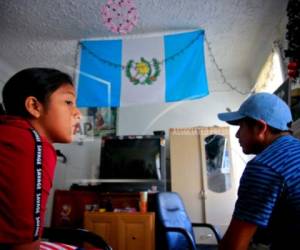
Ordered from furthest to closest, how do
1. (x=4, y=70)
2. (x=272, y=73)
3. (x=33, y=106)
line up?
(x=4, y=70)
(x=272, y=73)
(x=33, y=106)

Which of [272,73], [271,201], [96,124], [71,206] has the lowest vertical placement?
[71,206]

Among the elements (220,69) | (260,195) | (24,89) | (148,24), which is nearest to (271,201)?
(260,195)

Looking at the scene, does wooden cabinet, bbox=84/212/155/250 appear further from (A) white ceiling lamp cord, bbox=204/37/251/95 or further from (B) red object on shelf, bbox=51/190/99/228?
(A) white ceiling lamp cord, bbox=204/37/251/95

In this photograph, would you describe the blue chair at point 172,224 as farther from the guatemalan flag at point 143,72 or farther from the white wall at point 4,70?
the white wall at point 4,70

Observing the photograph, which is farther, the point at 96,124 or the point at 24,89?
the point at 96,124

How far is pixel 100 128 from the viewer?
12.8 feet

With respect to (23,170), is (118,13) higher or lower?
higher

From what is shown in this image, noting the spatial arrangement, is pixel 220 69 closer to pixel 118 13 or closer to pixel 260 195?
pixel 118 13

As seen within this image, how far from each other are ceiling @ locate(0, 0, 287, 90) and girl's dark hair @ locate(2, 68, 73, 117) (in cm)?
170

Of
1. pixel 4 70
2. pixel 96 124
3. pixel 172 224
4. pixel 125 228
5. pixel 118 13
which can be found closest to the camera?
pixel 118 13

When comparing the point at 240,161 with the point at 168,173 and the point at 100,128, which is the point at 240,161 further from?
the point at 100,128

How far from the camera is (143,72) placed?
2279 mm

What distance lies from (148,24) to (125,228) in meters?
2.09

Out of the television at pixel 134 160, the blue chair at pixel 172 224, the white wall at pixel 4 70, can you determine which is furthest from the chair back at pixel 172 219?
the white wall at pixel 4 70
